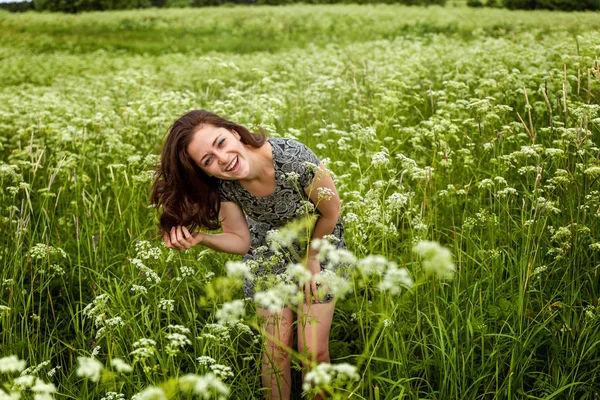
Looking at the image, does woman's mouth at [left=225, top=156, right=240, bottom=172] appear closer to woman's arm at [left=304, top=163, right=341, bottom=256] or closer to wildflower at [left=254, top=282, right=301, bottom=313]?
woman's arm at [left=304, top=163, right=341, bottom=256]

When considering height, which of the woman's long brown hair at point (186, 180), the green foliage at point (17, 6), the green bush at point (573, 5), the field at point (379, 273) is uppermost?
the green foliage at point (17, 6)

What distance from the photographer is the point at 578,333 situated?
266cm

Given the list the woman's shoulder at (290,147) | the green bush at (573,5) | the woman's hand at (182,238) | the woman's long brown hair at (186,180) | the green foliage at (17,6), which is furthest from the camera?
the green foliage at (17,6)

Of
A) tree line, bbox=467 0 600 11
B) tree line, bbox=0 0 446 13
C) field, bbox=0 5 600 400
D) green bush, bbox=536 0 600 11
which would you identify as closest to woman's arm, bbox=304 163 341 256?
field, bbox=0 5 600 400

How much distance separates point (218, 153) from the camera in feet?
9.21

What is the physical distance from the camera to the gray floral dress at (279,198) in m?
3.03

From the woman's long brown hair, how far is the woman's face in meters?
0.06

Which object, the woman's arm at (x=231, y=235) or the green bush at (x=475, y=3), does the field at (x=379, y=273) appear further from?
the green bush at (x=475, y=3)

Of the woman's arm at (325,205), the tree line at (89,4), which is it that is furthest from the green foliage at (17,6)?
the woman's arm at (325,205)

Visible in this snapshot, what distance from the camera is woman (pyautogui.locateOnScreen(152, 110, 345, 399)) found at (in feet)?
9.34

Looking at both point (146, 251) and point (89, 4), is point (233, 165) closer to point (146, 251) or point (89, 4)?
point (146, 251)

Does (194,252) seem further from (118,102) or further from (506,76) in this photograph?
(118,102)

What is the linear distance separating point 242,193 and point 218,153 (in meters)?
0.45

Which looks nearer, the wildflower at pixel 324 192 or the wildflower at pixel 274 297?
the wildflower at pixel 274 297
